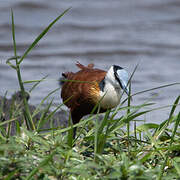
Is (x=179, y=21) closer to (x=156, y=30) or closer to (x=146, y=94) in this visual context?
(x=156, y=30)

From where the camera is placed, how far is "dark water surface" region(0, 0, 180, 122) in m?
7.50

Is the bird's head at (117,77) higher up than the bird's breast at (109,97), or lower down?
higher up

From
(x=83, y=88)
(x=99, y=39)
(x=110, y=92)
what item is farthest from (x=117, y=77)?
(x=99, y=39)

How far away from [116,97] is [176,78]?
298 centimetres

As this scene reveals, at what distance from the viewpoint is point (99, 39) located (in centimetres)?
937

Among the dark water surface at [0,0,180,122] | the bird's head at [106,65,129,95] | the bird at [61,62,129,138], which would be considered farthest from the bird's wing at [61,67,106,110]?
the dark water surface at [0,0,180,122]

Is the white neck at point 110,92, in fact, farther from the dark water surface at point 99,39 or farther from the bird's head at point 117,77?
the dark water surface at point 99,39

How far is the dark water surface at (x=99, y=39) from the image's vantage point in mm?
7504

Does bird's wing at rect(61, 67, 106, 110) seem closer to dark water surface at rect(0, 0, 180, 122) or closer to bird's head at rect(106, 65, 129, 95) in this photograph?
bird's head at rect(106, 65, 129, 95)

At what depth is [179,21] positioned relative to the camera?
10055 millimetres

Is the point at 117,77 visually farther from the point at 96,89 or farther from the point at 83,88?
the point at 83,88

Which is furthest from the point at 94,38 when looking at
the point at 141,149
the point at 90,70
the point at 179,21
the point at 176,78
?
the point at 141,149

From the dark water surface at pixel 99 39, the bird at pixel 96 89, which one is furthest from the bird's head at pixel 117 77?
the dark water surface at pixel 99 39

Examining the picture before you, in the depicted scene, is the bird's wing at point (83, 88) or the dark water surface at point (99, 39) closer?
the bird's wing at point (83, 88)
